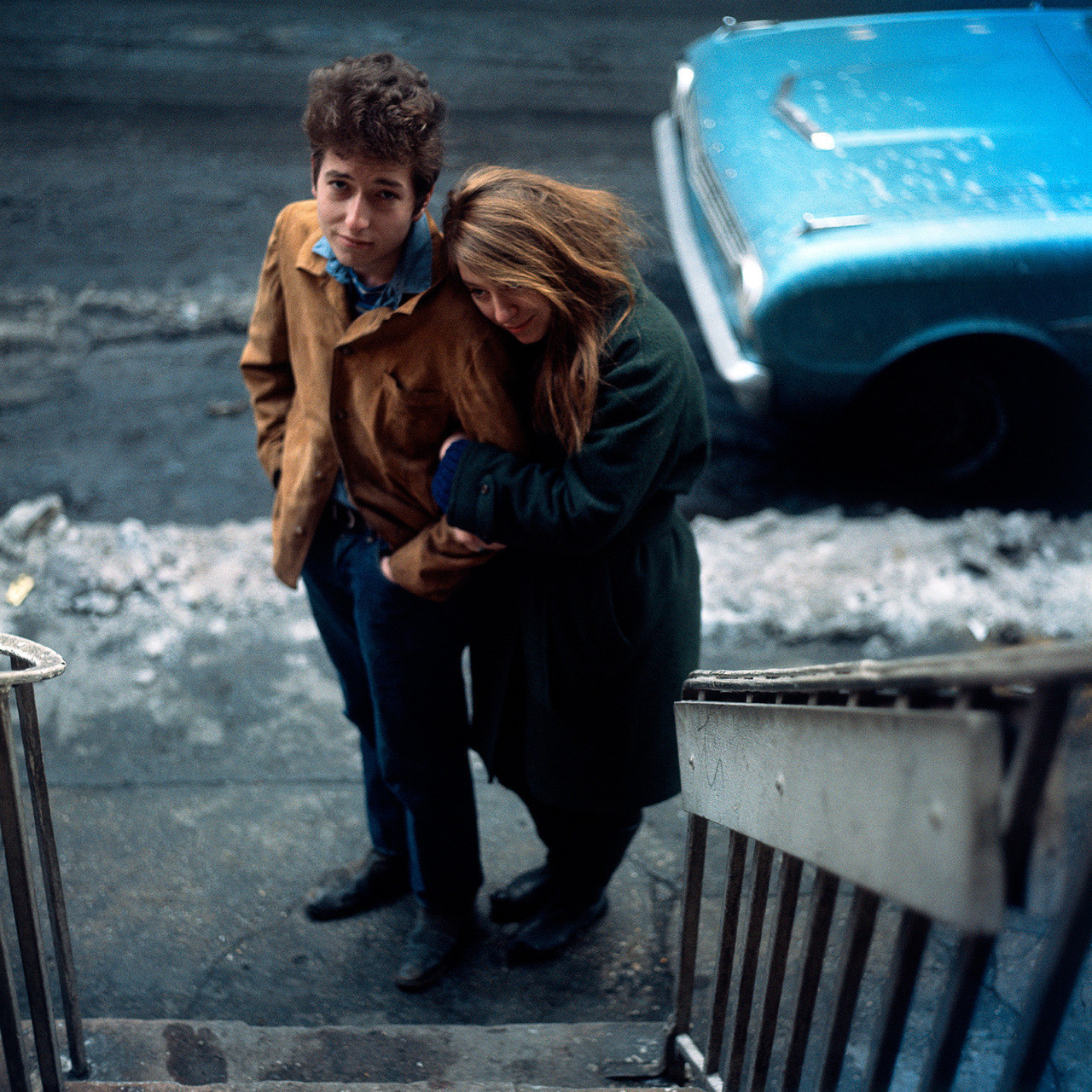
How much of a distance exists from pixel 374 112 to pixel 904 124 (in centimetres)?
290

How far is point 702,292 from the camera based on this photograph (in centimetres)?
458

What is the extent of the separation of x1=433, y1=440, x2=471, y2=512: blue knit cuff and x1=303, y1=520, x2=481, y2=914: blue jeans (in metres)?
0.26

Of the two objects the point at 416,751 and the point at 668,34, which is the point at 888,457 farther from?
the point at 668,34

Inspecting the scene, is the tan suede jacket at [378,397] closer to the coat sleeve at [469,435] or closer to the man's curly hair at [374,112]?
the coat sleeve at [469,435]

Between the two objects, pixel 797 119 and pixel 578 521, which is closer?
pixel 578 521

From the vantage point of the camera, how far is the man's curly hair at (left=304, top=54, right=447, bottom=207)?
1843mm

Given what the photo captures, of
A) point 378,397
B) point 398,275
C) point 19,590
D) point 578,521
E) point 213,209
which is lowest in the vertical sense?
point 19,590

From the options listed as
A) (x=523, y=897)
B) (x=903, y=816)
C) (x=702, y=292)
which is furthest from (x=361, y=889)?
(x=702, y=292)

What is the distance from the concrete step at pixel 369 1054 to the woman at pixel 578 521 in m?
0.37

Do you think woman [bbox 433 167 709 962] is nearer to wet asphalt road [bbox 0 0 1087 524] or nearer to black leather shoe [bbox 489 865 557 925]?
black leather shoe [bbox 489 865 557 925]

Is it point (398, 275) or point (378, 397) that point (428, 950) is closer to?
point (378, 397)

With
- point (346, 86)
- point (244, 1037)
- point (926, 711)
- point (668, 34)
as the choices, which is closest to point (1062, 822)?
point (926, 711)

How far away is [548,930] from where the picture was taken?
2.71 metres

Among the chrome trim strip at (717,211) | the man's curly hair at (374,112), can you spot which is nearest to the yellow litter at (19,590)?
the man's curly hair at (374,112)
